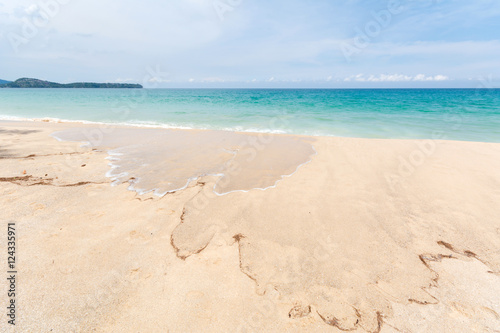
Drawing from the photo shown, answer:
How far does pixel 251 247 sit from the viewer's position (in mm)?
3516

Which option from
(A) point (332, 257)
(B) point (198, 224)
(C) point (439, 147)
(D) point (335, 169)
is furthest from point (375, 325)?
(C) point (439, 147)

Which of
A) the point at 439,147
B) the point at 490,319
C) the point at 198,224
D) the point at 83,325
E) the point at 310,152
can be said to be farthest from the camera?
the point at 439,147

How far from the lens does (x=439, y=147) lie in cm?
970

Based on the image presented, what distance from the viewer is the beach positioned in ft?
8.24

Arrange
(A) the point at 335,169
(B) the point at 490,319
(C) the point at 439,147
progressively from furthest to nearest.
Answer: (C) the point at 439,147, (A) the point at 335,169, (B) the point at 490,319

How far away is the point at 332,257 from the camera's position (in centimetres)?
336

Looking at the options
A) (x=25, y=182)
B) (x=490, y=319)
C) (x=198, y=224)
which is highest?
(x=25, y=182)

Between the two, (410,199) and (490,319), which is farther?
(410,199)

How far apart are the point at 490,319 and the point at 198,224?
3972mm

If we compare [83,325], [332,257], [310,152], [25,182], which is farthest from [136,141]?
[332,257]

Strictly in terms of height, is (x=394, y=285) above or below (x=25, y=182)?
below

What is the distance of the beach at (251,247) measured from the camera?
2.51 m

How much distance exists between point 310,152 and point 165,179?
557cm

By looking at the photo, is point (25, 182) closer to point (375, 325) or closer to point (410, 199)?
point (375, 325)
